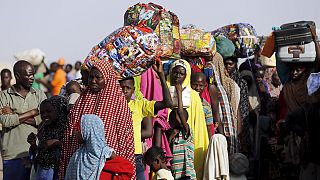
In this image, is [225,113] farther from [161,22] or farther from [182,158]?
[161,22]

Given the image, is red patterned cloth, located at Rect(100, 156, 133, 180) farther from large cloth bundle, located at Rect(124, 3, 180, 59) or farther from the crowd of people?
large cloth bundle, located at Rect(124, 3, 180, 59)

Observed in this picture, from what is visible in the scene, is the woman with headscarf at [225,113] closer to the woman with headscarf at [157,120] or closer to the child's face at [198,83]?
the child's face at [198,83]

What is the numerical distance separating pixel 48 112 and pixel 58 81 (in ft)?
34.9

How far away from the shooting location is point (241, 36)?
1213cm

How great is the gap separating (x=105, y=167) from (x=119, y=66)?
1331 millimetres

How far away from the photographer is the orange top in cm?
1801

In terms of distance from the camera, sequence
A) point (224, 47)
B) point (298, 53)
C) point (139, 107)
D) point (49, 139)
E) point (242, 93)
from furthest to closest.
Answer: point (242, 93)
point (224, 47)
point (298, 53)
point (139, 107)
point (49, 139)

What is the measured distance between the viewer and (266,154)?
459 inches

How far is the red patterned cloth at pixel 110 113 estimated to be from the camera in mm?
7387

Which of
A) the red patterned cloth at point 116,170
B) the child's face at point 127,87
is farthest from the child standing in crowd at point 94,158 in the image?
the child's face at point 127,87

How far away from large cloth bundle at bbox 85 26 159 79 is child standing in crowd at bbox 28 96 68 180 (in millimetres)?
589

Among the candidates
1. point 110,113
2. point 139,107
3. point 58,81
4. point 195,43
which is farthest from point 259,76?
point 58,81

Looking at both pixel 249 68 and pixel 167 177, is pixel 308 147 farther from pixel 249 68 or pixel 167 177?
pixel 249 68

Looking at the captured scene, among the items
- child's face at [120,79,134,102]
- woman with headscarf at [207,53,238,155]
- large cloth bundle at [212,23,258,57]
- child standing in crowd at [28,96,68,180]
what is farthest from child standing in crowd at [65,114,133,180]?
large cloth bundle at [212,23,258,57]
